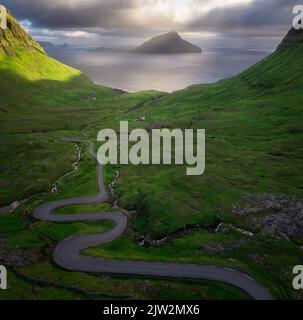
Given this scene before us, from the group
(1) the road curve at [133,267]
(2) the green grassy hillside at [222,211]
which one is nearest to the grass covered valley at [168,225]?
(2) the green grassy hillside at [222,211]

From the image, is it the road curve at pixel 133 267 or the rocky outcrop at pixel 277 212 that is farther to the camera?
the rocky outcrop at pixel 277 212

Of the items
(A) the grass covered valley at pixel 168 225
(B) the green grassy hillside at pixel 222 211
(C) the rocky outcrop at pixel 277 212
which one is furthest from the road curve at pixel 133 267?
(C) the rocky outcrop at pixel 277 212

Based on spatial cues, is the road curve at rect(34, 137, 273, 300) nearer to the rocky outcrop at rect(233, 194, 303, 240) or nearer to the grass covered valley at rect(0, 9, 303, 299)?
the grass covered valley at rect(0, 9, 303, 299)

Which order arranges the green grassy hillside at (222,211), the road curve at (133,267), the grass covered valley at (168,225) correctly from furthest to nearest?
1. the green grassy hillside at (222,211)
2. the grass covered valley at (168,225)
3. the road curve at (133,267)

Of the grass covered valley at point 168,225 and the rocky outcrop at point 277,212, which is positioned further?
the rocky outcrop at point 277,212

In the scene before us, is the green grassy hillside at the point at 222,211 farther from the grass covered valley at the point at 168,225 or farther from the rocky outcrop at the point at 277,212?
the rocky outcrop at the point at 277,212

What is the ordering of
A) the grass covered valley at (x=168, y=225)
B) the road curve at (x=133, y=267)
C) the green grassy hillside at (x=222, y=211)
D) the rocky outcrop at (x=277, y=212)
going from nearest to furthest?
the road curve at (x=133, y=267), the grass covered valley at (x=168, y=225), the green grassy hillside at (x=222, y=211), the rocky outcrop at (x=277, y=212)

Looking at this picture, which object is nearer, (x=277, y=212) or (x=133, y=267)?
(x=133, y=267)

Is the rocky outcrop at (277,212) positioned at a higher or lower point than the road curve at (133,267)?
higher

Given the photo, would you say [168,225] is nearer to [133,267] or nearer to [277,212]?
[133,267]

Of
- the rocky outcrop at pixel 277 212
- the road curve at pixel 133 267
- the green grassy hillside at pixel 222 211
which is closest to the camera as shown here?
the road curve at pixel 133 267

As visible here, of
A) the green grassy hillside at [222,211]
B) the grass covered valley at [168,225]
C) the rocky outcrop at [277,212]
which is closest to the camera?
the grass covered valley at [168,225]

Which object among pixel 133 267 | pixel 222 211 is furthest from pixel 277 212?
pixel 133 267

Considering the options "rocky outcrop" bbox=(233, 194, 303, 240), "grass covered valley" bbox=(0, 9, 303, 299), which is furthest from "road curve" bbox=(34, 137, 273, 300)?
"rocky outcrop" bbox=(233, 194, 303, 240)
